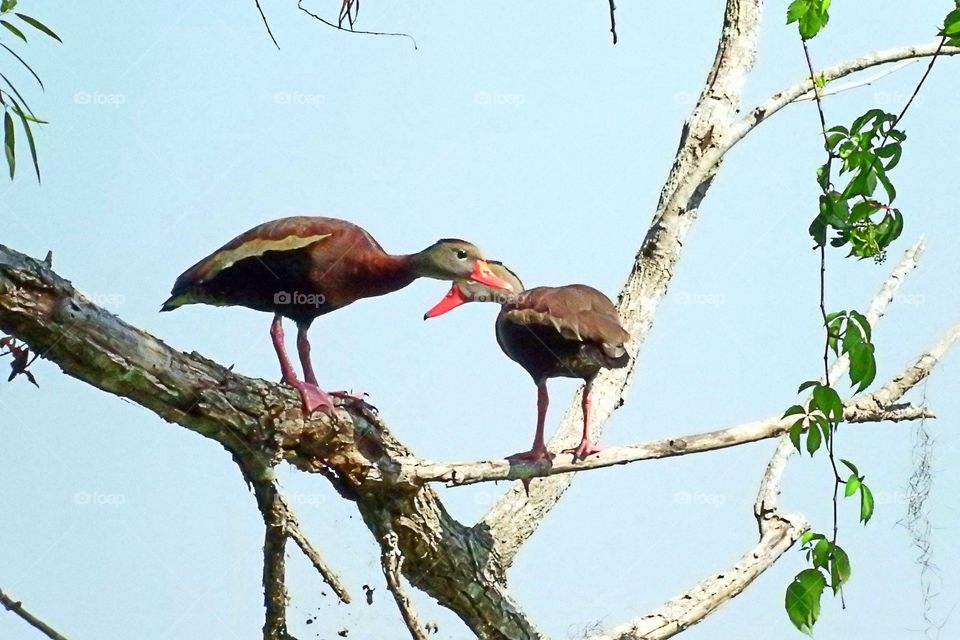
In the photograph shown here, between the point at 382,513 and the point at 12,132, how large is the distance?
1.61 metres

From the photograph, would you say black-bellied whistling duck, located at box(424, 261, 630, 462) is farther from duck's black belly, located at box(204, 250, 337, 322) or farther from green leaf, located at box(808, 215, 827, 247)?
green leaf, located at box(808, 215, 827, 247)

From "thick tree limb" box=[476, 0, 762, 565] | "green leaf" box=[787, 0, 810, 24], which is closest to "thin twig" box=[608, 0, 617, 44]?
"green leaf" box=[787, 0, 810, 24]

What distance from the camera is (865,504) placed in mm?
2750

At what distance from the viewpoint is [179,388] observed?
9.97 ft

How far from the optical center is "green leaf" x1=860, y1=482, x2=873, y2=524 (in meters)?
2.73

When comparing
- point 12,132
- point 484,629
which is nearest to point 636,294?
point 484,629

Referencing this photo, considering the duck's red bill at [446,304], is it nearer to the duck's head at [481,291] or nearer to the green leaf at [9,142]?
the duck's head at [481,291]

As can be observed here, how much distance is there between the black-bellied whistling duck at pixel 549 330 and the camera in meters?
3.69

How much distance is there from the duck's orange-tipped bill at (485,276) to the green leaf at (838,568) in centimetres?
147

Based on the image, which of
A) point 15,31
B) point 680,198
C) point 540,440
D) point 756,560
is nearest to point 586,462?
point 540,440

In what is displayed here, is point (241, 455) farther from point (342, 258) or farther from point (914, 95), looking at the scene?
point (914, 95)

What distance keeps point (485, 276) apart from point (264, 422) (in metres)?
0.95

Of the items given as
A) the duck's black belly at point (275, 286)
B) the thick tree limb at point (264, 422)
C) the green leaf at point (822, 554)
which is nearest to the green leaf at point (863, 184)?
the green leaf at point (822, 554)

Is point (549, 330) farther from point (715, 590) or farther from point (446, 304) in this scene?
point (715, 590)
